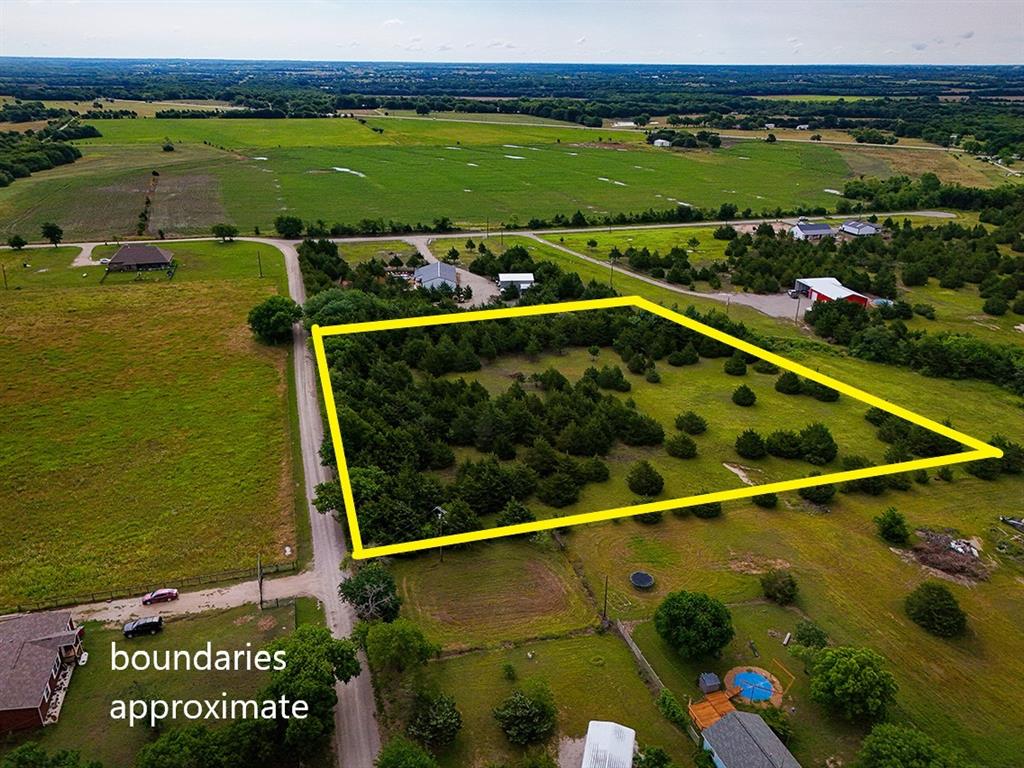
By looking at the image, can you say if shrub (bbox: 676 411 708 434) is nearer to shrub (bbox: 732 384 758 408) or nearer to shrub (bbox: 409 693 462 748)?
Result: shrub (bbox: 732 384 758 408)

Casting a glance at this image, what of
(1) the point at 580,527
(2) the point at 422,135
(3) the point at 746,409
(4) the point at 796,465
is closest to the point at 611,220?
(3) the point at 746,409

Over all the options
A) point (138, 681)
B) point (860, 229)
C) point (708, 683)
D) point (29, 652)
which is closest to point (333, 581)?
point (138, 681)

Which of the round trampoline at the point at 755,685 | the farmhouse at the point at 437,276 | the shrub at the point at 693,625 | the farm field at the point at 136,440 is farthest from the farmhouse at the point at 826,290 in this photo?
the farm field at the point at 136,440

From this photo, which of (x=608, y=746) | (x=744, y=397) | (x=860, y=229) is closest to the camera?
(x=608, y=746)

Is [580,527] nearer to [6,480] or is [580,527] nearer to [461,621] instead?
[461,621]

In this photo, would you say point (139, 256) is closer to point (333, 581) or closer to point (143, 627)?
point (143, 627)

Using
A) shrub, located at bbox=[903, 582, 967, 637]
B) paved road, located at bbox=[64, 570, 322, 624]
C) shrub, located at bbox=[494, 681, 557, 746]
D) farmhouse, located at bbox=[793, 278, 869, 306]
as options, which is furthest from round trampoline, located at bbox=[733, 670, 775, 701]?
farmhouse, located at bbox=[793, 278, 869, 306]

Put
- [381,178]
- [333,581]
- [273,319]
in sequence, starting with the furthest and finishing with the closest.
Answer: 1. [381,178]
2. [273,319]
3. [333,581]
